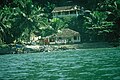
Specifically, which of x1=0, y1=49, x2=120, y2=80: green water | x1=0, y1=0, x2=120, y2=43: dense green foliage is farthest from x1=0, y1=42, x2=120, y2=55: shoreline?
x1=0, y1=49, x2=120, y2=80: green water

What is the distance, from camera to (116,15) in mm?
57125

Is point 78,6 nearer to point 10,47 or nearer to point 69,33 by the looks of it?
point 69,33

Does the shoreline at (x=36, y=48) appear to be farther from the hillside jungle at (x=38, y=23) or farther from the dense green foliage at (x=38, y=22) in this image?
the dense green foliage at (x=38, y=22)

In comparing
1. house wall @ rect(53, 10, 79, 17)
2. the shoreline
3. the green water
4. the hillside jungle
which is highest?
house wall @ rect(53, 10, 79, 17)

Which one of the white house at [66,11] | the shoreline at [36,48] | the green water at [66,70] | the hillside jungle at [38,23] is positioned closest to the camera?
the green water at [66,70]

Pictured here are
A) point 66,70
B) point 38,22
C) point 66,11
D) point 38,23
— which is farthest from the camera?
point 66,11

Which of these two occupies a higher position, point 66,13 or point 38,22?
point 66,13

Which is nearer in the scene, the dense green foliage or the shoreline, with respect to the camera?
the shoreline

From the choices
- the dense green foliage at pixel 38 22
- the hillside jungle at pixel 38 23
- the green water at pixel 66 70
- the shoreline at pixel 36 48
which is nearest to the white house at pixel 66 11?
the hillside jungle at pixel 38 23

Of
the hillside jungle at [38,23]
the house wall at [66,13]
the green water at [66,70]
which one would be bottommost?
the green water at [66,70]

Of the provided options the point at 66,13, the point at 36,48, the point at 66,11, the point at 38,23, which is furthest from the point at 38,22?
the point at 66,13

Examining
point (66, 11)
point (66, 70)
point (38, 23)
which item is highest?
point (66, 11)

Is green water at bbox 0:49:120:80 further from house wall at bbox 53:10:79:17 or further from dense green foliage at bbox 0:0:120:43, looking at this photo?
house wall at bbox 53:10:79:17

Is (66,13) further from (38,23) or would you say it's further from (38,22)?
(38,22)
